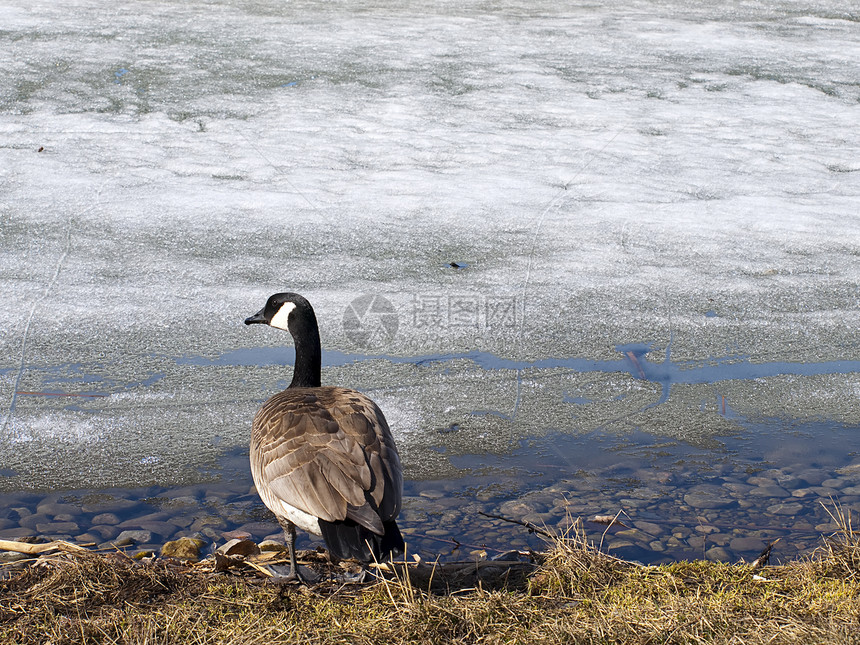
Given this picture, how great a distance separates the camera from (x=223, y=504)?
11.4ft

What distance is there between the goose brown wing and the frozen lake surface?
0.58 meters

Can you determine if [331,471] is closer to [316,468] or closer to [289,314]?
[316,468]

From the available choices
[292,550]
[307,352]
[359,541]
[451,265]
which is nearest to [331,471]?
[359,541]

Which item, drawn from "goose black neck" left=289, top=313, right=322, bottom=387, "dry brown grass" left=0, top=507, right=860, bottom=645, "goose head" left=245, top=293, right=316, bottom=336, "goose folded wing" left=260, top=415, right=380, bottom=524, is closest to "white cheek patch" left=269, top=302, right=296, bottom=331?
"goose head" left=245, top=293, right=316, bottom=336

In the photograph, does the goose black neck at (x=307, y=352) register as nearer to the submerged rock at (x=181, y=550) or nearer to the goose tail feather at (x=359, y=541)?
the submerged rock at (x=181, y=550)

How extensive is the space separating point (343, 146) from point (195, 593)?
587 cm

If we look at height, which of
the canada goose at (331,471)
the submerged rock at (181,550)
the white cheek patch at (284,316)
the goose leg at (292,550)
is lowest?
the submerged rock at (181,550)

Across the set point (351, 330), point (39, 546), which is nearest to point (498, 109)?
point (351, 330)

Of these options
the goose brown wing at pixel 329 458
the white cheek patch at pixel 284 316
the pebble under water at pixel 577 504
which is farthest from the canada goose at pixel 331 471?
the white cheek patch at pixel 284 316

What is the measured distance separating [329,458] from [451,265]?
3.30 meters

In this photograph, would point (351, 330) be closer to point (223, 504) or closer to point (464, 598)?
point (223, 504)

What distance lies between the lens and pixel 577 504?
11.6ft

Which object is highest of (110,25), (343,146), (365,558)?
(110,25)

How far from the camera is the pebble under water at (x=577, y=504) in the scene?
10.8 ft
